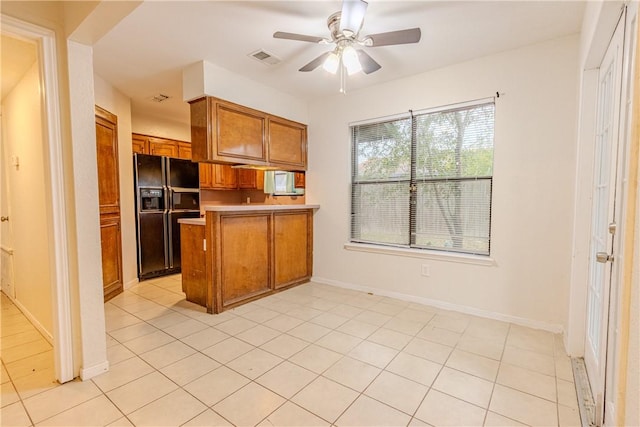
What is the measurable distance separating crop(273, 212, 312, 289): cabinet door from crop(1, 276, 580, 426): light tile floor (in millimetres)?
828

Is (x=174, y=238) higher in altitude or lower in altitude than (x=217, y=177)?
lower

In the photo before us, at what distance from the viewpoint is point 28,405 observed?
1686mm

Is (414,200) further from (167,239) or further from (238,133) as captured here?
(167,239)

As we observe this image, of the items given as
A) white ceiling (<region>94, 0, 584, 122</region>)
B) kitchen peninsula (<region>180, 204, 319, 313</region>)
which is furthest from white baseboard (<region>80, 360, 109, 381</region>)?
white ceiling (<region>94, 0, 584, 122</region>)

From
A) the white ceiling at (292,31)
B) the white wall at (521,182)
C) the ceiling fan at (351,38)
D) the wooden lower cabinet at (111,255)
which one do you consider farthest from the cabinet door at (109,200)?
the white wall at (521,182)

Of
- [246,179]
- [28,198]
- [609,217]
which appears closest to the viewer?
[609,217]

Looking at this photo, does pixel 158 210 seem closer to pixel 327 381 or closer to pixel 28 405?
pixel 28 405

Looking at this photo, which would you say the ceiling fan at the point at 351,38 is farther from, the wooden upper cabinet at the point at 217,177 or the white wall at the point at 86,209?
the wooden upper cabinet at the point at 217,177

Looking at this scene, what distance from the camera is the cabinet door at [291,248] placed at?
12.3 ft

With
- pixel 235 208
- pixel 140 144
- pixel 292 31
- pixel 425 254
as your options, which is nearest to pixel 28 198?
pixel 235 208

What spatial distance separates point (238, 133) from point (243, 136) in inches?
3.0

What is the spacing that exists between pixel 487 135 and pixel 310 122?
2.29m

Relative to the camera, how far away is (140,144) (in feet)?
15.5

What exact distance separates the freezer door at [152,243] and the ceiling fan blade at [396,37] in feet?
12.2
